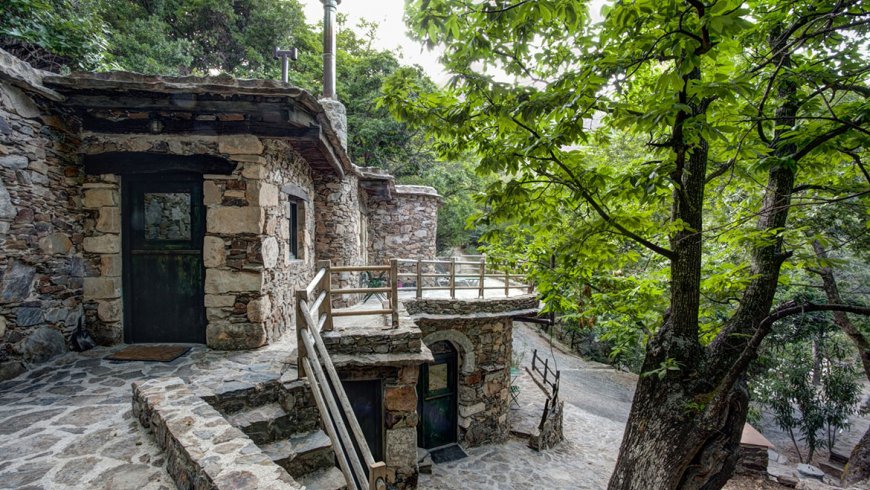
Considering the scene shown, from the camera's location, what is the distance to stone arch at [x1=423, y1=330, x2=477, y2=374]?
293 inches

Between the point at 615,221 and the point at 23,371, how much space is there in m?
6.13

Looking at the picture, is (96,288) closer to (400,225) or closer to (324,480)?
(324,480)

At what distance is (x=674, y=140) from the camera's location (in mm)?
2766

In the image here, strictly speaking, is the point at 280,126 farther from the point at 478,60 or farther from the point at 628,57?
the point at 628,57

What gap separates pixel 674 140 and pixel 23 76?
19.9ft

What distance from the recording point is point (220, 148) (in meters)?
4.46

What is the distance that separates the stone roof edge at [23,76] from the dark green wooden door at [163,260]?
111 centimetres

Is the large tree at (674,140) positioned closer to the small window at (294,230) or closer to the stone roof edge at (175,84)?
the stone roof edge at (175,84)

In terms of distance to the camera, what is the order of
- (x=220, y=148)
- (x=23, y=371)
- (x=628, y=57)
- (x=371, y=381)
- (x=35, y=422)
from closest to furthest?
(x=628, y=57) < (x=35, y=422) < (x=23, y=371) < (x=220, y=148) < (x=371, y=381)

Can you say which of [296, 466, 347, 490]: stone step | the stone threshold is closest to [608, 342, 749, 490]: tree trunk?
[296, 466, 347, 490]: stone step

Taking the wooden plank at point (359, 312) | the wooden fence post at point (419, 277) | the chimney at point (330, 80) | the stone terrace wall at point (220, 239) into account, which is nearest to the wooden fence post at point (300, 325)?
the wooden plank at point (359, 312)

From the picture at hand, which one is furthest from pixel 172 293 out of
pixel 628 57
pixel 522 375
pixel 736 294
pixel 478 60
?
pixel 522 375

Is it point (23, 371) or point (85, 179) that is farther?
point (85, 179)

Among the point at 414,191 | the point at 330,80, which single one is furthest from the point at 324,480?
the point at 414,191
